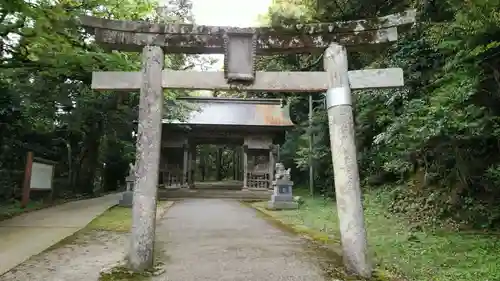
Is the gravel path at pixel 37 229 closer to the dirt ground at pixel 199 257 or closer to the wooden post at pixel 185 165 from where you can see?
the dirt ground at pixel 199 257

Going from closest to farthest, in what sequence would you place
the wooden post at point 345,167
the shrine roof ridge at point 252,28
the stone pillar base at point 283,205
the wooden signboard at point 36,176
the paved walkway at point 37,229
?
the wooden post at point 345,167, the shrine roof ridge at point 252,28, the paved walkway at point 37,229, the wooden signboard at point 36,176, the stone pillar base at point 283,205

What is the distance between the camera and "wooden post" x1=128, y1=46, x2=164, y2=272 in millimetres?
4961

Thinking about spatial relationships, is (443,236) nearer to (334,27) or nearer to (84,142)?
(334,27)

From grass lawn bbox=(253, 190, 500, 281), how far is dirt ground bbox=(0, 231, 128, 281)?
3.87 m

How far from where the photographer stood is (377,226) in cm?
866

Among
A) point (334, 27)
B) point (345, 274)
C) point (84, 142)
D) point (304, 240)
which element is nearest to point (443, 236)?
point (304, 240)

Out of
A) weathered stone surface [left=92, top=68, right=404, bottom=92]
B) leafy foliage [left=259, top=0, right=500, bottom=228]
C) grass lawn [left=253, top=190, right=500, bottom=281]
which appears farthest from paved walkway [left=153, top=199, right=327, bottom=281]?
leafy foliage [left=259, top=0, right=500, bottom=228]

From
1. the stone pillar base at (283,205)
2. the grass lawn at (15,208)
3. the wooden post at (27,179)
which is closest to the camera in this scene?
the grass lawn at (15,208)

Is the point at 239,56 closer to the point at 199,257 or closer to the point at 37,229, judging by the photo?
the point at 199,257

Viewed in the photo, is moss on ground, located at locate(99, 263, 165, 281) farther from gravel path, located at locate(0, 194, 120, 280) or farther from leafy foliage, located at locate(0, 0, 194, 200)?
leafy foliage, located at locate(0, 0, 194, 200)

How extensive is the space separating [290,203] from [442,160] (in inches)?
253

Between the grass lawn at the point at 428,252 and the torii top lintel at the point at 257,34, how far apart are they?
3228 millimetres

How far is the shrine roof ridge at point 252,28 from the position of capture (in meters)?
5.29

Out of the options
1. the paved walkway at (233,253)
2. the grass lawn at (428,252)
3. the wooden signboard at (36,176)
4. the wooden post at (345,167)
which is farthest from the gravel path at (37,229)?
the grass lawn at (428,252)
